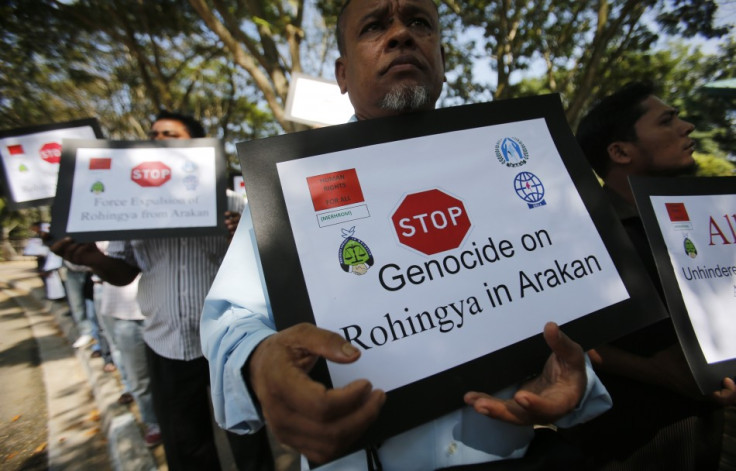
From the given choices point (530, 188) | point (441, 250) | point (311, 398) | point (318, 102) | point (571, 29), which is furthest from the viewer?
point (571, 29)

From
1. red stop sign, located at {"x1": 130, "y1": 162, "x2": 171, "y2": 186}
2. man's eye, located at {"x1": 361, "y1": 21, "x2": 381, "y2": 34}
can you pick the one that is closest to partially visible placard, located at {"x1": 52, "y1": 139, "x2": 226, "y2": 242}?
red stop sign, located at {"x1": 130, "y1": 162, "x2": 171, "y2": 186}

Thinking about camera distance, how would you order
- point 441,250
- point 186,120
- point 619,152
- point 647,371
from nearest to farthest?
point 441,250 → point 647,371 → point 619,152 → point 186,120

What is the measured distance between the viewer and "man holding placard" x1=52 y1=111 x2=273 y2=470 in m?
2.04

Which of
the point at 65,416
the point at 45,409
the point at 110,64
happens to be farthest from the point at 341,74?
the point at 110,64

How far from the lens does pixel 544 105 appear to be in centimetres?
114

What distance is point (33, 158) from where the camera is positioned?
2092 mm

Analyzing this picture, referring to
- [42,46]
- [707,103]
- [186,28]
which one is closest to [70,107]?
[42,46]

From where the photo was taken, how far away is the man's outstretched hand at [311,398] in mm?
618

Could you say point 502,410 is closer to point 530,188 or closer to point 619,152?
point 530,188

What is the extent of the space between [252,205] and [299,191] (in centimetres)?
11

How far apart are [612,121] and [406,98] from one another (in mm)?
1198

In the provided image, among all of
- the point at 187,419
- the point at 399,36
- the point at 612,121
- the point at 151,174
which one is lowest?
the point at 187,419

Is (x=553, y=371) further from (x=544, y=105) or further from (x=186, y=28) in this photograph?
(x=186, y=28)

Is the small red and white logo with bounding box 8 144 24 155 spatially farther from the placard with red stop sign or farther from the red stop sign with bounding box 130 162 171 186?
the placard with red stop sign
